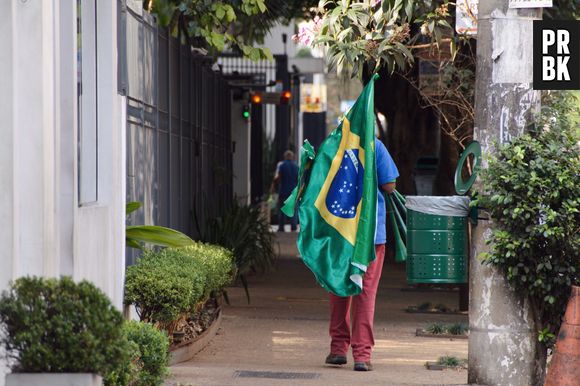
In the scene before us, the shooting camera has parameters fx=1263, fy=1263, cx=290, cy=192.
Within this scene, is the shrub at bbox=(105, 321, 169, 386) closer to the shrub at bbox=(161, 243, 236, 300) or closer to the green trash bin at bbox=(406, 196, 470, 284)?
the green trash bin at bbox=(406, 196, 470, 284)

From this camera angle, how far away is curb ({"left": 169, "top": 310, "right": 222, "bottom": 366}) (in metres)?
10.0

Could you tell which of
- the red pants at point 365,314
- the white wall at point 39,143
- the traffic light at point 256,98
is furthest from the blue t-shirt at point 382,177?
the traffic light at point 256,98

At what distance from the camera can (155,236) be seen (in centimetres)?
1002

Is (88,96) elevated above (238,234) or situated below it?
above

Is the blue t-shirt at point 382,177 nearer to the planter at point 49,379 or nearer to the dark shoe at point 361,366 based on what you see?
the dark shoe at point 361,366

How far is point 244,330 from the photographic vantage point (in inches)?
500

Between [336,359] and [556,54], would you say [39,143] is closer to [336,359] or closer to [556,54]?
[556,54]

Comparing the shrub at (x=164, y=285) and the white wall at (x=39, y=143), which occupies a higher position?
the white wall at (x=39, y=143)

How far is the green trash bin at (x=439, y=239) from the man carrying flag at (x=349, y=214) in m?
1.00

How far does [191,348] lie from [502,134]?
3.47 m

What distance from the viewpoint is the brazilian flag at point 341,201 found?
9.61m

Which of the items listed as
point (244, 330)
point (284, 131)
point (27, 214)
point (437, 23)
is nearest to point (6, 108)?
point (27, 214)

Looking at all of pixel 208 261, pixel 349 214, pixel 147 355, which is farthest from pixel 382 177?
pixel 147 355

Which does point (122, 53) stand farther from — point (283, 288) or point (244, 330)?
point (283, 288)
